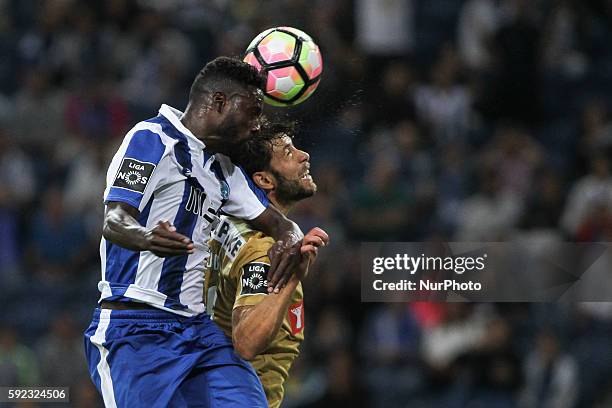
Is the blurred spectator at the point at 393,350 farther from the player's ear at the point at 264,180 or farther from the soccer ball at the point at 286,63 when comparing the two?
the player's ear at the point at 264,180

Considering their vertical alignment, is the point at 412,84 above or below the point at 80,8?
below

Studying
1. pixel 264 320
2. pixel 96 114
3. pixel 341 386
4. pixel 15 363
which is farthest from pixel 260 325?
pixel 96 114

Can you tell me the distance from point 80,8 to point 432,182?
464cm

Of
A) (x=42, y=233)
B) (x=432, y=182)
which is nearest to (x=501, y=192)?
(x=432, y=182)

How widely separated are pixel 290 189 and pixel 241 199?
0.33 meters

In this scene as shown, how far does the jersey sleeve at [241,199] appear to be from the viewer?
4.89m

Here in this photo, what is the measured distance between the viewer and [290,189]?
5148 millimetres

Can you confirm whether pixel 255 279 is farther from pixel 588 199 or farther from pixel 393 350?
pixel 588 199

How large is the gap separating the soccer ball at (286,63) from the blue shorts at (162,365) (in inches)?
51.1

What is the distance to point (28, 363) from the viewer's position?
9.28 m

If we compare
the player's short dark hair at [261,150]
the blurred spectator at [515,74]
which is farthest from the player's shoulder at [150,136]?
the blurred spectator at [515,74]

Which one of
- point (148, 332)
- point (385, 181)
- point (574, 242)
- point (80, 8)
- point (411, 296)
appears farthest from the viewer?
point (80, 8)

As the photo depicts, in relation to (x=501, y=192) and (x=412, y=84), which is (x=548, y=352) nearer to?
(x=501, y=192)

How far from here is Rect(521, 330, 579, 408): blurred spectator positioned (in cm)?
916
